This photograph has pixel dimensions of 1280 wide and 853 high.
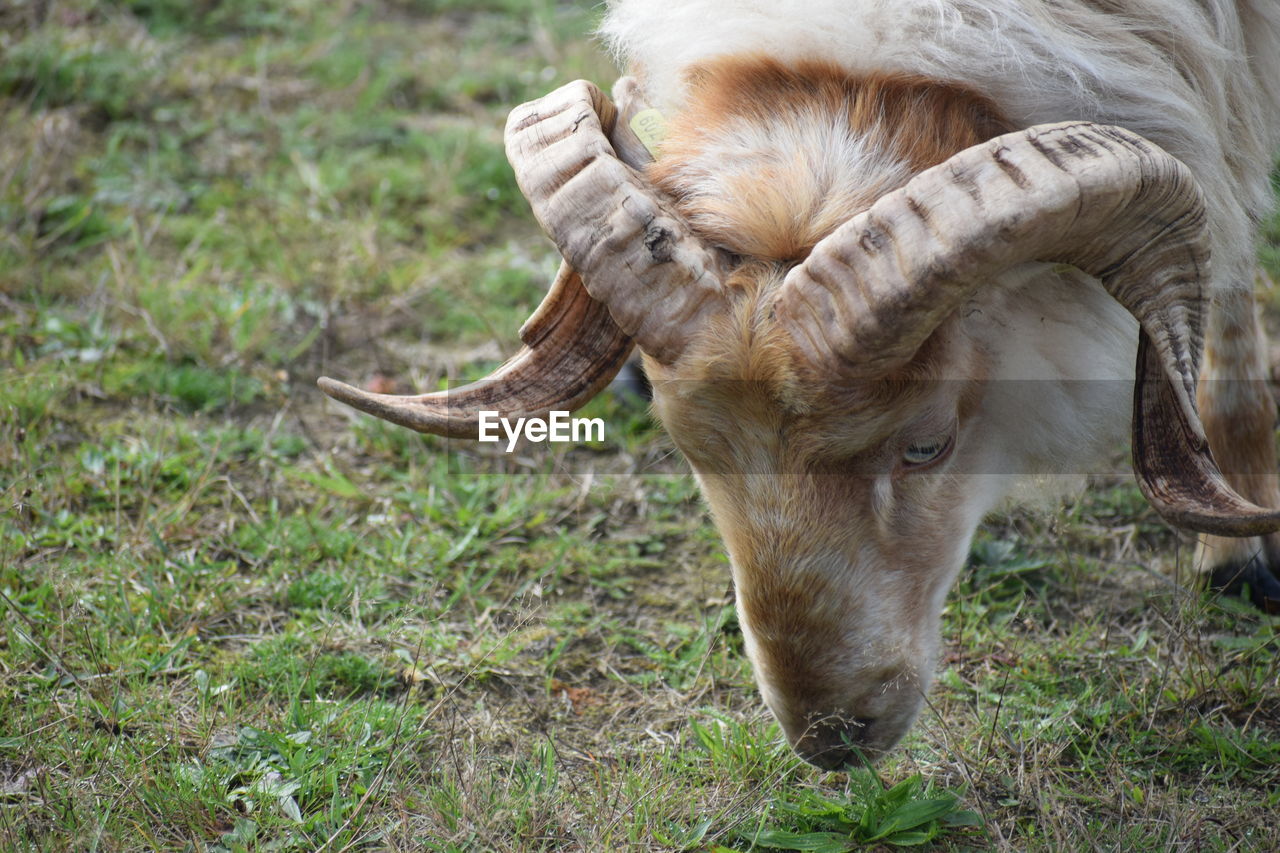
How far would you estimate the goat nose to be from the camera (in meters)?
3.01

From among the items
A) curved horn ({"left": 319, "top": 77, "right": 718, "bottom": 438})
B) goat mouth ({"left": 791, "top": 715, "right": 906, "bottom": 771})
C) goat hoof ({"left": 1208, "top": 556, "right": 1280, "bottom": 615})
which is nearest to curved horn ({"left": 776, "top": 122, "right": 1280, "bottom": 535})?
curved horn ({"left": 319, "top": 77, "right": 718, "bottom": 438})

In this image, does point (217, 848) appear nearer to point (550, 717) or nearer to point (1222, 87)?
point (550, 717)

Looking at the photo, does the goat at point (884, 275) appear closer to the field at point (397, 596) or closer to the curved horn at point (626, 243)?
the curved horn at point (626, 243)

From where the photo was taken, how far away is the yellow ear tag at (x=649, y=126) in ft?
11.3

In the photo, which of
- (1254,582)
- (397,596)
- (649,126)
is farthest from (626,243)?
(1254,582)

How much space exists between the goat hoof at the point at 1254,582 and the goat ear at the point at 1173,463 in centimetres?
133

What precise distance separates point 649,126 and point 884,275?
1.19 meters

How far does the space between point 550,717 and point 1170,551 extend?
227cm

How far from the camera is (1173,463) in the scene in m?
2.88

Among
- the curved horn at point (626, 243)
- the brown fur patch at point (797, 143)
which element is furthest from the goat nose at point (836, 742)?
the brown fur patch at point (797, 143)

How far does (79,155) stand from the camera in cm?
629

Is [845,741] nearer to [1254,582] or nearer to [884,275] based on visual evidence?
[884,275]

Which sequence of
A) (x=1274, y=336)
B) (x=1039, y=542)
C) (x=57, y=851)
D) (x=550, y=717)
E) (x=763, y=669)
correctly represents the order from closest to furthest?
(x=57, y=851)
(x=763, y=669)
(x=550, y=717)
(x=1039, y=542)
(x=1274, y=336)

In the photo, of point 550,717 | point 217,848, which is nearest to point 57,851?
point 217,848
